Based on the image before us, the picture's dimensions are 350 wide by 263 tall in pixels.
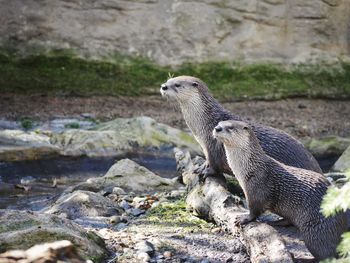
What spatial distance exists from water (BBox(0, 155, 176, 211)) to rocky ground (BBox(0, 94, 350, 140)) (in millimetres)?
1680

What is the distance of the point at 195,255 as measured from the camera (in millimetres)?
3822

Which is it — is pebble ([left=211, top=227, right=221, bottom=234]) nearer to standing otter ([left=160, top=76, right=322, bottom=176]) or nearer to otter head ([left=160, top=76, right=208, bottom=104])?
standing otter ([left=160, top=76, right=322, bottom=176])

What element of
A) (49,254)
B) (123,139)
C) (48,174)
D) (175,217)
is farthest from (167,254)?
(123,139)

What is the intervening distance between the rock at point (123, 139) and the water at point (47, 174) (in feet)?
0.51

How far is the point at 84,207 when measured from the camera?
16.5 feet

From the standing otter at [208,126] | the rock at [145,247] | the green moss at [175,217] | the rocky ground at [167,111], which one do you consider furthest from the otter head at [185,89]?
the rocky ground at [167,111]

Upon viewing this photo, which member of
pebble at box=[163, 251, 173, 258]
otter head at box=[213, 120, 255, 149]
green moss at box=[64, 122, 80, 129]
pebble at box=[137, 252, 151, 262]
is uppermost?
otter head at box=[213, 120, 255, 149]

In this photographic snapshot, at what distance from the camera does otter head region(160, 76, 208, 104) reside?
4906 mm

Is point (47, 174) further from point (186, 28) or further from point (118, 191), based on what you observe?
point (186, 28)

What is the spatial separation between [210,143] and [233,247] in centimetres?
106

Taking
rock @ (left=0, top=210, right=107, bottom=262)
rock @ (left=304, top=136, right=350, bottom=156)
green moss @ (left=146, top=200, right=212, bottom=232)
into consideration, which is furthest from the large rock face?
rock @ (left=0, top=210, right=107, bottom=262)

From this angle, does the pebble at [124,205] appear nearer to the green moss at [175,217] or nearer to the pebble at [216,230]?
the green moss at [175,217]

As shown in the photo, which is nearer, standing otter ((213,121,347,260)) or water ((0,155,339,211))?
standing otter ((213,121,347,260))

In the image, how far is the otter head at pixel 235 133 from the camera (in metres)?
3.97
